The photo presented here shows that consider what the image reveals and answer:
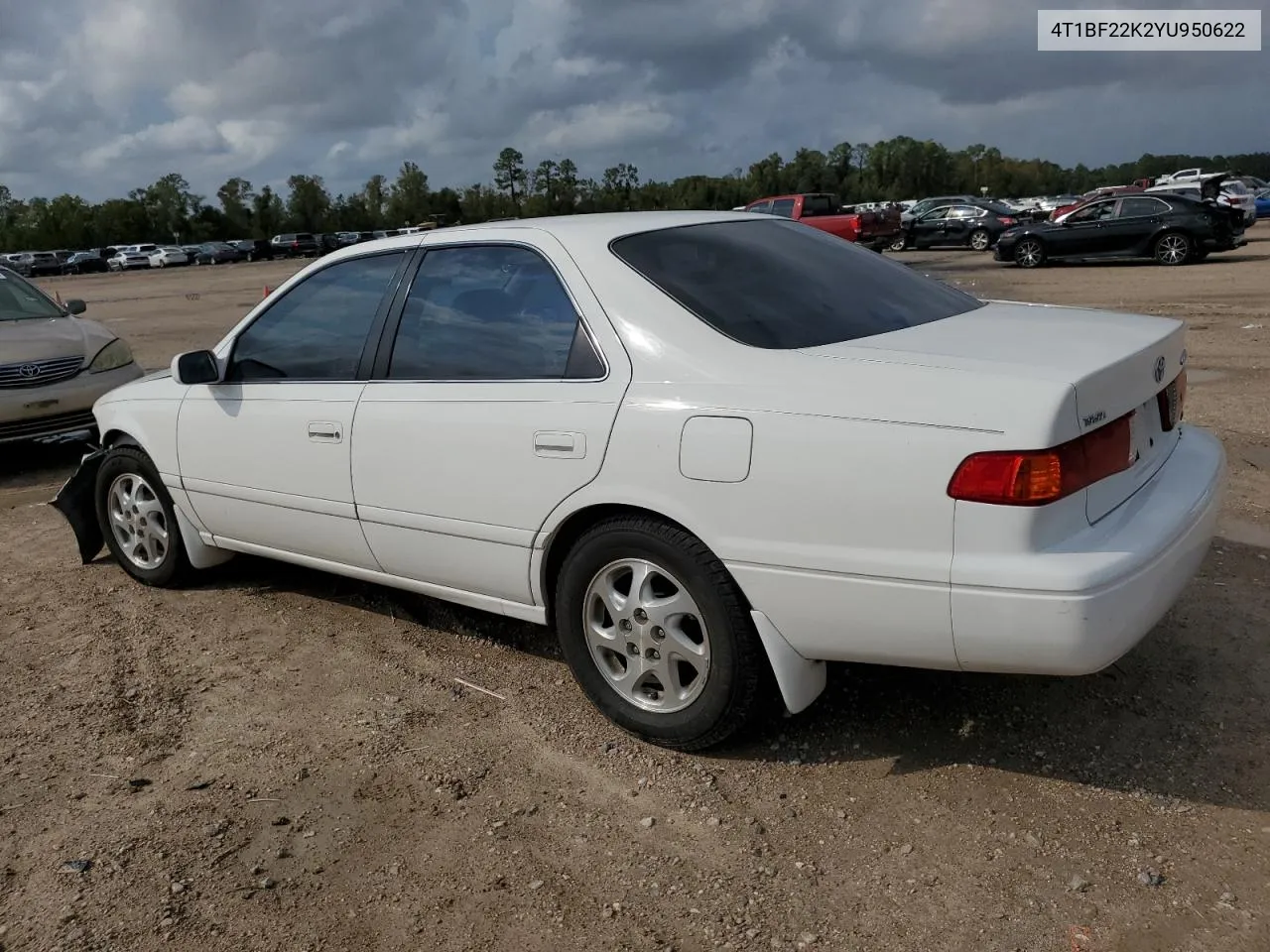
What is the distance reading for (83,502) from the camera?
5387mm

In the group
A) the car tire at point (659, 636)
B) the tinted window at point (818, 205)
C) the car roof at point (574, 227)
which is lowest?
the car tire at point (659, 636)

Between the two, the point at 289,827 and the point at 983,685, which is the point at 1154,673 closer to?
the point at 983,685

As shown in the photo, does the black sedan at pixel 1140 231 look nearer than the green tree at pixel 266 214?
Yes

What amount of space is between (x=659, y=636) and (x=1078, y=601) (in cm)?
121

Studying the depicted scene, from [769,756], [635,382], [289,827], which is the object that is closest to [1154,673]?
[769,756]

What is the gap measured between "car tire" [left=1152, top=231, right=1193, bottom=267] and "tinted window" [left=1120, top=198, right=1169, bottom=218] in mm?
546

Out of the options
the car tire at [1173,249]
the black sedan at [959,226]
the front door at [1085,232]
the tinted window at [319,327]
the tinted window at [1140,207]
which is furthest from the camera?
the black sedan at [959,226]

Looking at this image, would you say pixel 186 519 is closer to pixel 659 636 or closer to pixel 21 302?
pixel 659 636

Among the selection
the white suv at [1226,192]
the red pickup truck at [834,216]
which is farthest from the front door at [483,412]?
the white suv at [1226,192]

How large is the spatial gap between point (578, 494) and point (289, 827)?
127 cm

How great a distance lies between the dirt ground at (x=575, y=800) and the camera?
2596 millimetres

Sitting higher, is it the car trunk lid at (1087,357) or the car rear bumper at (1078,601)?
the car trunk lid at (1087,357)

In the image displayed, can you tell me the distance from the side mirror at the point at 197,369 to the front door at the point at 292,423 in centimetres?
8

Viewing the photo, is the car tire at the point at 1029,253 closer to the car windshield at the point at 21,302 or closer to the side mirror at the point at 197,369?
the car windshield at the point at 21,302
